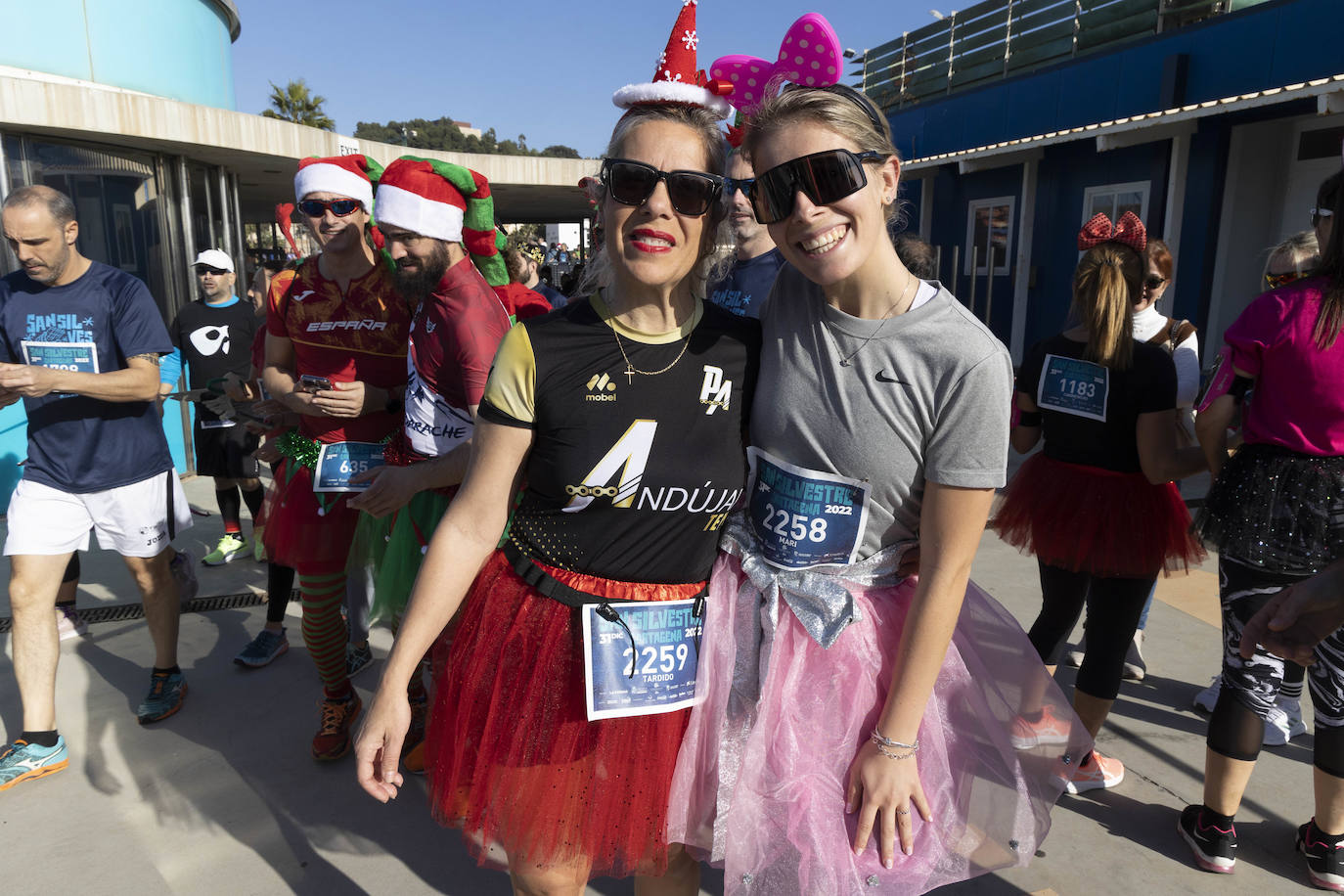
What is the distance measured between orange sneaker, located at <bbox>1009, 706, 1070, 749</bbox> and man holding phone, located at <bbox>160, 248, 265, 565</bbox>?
15.1 ft

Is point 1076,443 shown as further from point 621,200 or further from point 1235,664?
point 621,200

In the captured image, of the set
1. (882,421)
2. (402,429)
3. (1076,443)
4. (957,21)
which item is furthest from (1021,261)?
(882,421)

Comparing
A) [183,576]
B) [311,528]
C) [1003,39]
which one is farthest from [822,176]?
[1003,39]

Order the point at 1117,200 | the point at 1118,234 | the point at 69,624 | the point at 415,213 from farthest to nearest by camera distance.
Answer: the point at 1117,200 < the point at 69,624 < the point at 1118,234 < the point at 415,213

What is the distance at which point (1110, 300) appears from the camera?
2.67 meters

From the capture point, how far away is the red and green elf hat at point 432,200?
2736 mm

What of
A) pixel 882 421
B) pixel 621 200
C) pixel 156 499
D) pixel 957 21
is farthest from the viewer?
pixel 957 21

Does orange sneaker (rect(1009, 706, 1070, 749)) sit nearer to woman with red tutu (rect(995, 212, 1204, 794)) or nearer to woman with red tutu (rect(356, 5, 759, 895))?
woman with red tutu (rect(356, 5, 759, 895))

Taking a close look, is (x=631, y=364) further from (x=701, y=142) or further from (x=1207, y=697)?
(x=1207, y=697)

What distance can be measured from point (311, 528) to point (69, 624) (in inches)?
80.7

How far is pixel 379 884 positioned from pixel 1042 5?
12.5 metres

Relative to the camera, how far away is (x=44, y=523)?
306 cm

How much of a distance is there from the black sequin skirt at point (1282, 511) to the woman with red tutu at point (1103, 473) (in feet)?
0.95

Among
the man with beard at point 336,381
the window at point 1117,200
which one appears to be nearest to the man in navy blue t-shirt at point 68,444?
the man with beard at point 336,381
